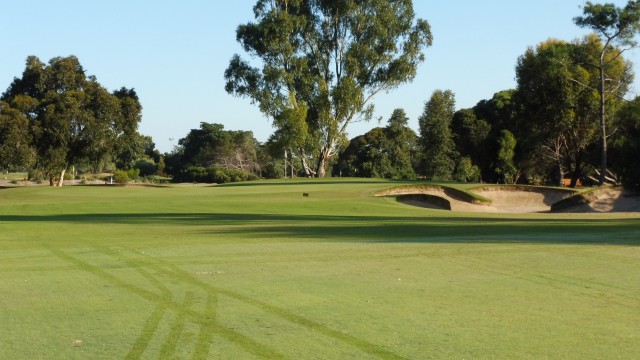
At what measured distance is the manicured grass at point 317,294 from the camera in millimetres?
7270

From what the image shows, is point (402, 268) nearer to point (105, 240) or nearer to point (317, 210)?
point (105, 240)

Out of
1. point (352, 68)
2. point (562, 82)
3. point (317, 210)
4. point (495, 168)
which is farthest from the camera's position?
point (495, 168)

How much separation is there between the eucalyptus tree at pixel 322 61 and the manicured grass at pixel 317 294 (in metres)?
43.9

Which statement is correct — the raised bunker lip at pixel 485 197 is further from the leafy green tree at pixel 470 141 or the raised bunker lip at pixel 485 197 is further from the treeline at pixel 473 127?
the leafy green tree at pixel 470 141

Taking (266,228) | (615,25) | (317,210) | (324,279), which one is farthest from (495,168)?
(324,279)

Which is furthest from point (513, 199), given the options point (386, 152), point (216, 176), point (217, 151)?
point (217, 151)

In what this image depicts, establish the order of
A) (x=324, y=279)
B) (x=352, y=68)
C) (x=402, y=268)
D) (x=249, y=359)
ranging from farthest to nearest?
(x=352, y=68), (x=402, y=268), (x=324, y=279), (x=249, y=359)

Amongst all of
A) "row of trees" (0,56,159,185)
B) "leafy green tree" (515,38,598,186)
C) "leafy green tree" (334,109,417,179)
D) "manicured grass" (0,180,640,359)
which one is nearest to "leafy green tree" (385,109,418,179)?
"leafy green tree" (334,109,417,179)

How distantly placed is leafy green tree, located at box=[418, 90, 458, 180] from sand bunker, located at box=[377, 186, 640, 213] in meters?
33.0

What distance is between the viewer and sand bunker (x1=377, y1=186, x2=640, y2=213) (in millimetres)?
42844

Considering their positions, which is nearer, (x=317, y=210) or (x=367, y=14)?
(x=317, y=210)

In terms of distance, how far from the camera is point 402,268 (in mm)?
12977

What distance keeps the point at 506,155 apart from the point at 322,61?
20.2 m

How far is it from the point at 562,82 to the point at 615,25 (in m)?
6.64
